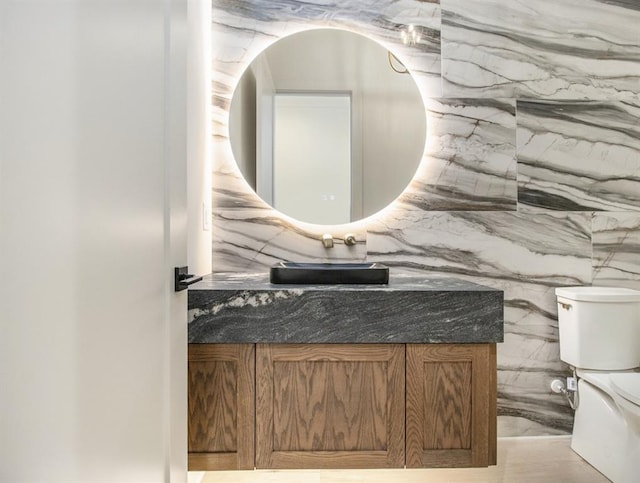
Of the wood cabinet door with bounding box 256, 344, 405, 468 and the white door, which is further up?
the white door

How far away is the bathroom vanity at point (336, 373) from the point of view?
5.45 ft

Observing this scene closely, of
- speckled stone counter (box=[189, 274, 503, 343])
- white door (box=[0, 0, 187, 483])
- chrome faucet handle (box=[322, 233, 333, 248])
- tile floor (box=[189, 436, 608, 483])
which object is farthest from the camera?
chrome faucet handle (box=[322, 233, 333, 248])

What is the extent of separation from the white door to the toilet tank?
181 centimetres

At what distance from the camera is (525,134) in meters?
2.37

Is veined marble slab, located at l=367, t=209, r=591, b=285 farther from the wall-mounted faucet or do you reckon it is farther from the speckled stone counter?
the speckled stone counter

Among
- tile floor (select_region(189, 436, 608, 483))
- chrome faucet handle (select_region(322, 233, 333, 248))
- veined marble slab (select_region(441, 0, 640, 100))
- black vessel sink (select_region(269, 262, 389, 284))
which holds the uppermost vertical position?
veined marble slab (select_region(441, 0, 640, 100))

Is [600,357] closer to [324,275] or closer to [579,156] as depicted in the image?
[579,156]

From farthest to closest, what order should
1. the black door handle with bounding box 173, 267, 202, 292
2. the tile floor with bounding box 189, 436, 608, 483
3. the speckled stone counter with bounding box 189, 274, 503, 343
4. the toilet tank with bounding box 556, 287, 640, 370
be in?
the toilet tank with bounding box 556, 287, 640, 370
the tile floor with bounding box 189, 436, 608, 483
the speckled stone counter with bounding box 189, 274, 503, 343
the black door handle with bounding box 173, 267, 202, 292

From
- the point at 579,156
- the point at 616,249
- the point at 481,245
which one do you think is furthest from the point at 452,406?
the point at 579,156

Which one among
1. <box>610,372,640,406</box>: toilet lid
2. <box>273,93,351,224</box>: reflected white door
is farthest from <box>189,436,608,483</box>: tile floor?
<box>273,93,351,224</box>: reflected white door

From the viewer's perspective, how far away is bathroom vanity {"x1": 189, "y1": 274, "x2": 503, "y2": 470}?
5.45 feet

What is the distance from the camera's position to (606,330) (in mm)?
2096

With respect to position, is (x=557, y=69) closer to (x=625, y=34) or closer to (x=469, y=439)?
(x=625, y=34)

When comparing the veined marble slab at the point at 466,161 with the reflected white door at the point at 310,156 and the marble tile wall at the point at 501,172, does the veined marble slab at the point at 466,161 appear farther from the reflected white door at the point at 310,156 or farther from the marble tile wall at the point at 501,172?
the reflected white door at the point at 310,156
